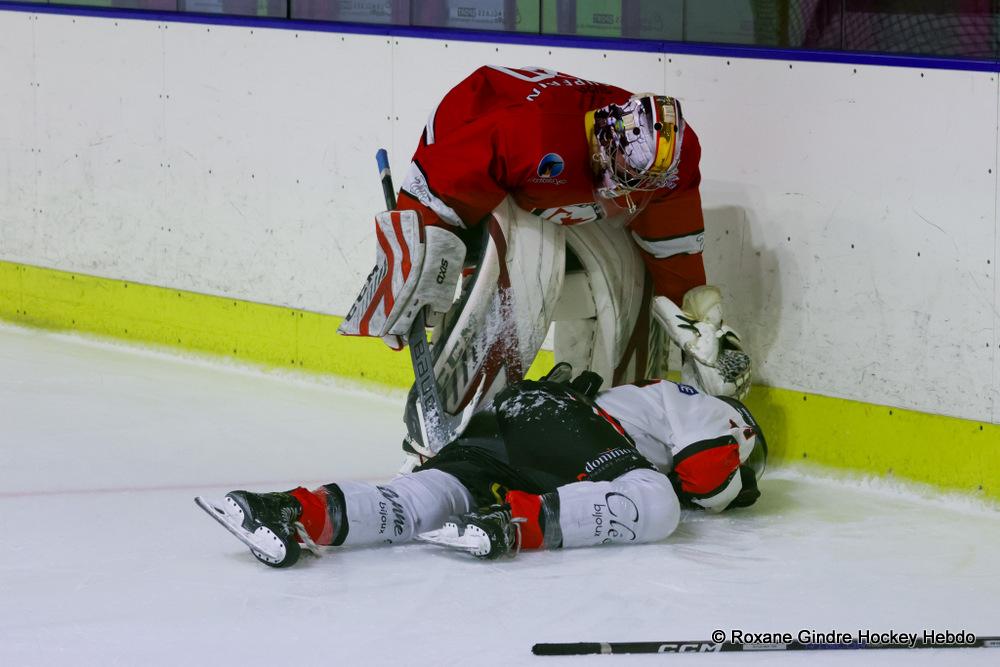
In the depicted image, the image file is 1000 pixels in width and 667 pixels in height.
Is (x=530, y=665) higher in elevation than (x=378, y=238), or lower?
lower

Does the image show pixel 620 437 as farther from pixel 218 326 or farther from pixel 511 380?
pixel 218 326

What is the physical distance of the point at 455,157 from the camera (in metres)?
3.47

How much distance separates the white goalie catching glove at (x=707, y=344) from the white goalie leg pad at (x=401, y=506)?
2.39 feet

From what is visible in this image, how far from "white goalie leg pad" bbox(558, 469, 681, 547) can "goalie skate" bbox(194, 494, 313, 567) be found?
1.67 feet

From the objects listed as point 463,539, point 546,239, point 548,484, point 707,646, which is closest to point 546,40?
point 546,239

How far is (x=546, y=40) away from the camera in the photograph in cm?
427

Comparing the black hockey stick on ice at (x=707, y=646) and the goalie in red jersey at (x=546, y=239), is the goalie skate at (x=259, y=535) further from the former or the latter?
the goalie in red jersey at (x=546, y=239)

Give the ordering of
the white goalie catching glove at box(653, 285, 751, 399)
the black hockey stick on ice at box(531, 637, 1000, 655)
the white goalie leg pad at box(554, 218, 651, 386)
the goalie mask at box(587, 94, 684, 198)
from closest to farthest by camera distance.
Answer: the black hockey stick on ice at box(531, 637, 1000, 655)
the goalie mask at box(587, 94, 684, 198)
the white goalie catching glove at box(653, 285, 751, 399)
the white goalie leg pad at box(554, 218, 651, 386)

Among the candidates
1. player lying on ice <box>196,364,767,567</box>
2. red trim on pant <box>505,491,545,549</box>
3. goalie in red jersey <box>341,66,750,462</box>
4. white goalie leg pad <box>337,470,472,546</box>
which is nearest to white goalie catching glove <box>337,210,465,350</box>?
goalie in red jersey <box>341,66,750,462</box>

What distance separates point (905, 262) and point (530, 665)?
59.5 inches

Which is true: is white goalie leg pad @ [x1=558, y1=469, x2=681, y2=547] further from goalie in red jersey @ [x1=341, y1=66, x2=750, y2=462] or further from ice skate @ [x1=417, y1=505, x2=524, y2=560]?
goalie in red jersey @ [x1=341, y1=66, x2=750, y2=462]

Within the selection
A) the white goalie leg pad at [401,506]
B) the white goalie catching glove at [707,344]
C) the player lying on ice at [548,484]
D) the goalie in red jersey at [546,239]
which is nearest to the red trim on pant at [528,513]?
the player lying on ice at [548,484]

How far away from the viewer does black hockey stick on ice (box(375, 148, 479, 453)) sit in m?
3.55

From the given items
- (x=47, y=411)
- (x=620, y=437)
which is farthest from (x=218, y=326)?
(x=620, y=437)
